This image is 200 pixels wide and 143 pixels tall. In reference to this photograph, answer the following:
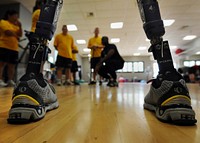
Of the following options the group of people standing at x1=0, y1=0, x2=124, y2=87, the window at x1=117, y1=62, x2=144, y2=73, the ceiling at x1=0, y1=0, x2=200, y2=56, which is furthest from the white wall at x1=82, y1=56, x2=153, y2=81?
the group of people standing at x1=0, y1=0, x2=124, y2=87

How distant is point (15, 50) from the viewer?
292 centimetres

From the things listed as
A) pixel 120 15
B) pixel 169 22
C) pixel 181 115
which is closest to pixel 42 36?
pixel 181 115

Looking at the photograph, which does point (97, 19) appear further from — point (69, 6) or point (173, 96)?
point (173, 96)

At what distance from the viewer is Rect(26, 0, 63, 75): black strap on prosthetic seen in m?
0.59

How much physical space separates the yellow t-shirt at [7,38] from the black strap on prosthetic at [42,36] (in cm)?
258

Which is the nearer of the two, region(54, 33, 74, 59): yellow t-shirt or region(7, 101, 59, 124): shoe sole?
region(7, 101, 59, 124): shoe sole

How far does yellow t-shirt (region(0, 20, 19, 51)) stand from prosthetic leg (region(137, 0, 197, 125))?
2805 millimetres

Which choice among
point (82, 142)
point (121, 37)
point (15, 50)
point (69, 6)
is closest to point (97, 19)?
point (69, 6)

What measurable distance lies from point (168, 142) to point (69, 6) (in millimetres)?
4844

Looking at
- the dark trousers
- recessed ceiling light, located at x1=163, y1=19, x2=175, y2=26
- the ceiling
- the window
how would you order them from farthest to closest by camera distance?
the window, recessed ceiling light, located at x1=163, y1=19, x2=175, y2=26, the ceiling, the dark trousers

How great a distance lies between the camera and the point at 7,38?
281 cm

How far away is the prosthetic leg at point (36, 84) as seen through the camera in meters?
0.48

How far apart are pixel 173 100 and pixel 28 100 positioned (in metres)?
0.46

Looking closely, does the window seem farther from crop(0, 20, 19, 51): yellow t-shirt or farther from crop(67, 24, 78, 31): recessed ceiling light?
crop(0, 20, 19, 51): yellow t-shirt
